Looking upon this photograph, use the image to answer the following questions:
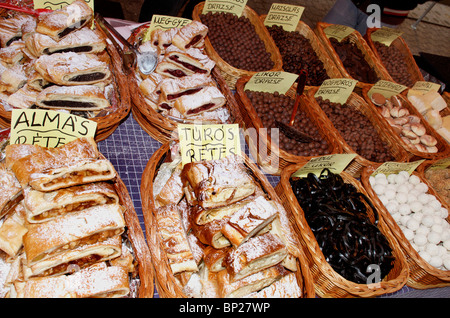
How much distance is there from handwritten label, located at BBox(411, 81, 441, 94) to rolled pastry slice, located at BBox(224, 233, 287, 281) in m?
3.26

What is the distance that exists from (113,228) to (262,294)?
921 mm

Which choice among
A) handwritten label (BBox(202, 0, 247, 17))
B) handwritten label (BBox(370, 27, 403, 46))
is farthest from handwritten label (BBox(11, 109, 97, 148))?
handwritten label (BBox(370, 27, 403, 46))

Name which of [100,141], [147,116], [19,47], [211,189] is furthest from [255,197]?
[19,47]

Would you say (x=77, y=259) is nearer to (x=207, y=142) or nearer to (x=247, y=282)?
(x=247, y=282)

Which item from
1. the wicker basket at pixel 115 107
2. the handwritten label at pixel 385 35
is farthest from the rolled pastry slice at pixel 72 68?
the handwritten label at pixel 385 35

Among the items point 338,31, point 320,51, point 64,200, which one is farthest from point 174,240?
point 338,31

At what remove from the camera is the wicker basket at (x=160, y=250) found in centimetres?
174

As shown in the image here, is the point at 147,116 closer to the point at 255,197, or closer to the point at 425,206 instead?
the point at 255,197

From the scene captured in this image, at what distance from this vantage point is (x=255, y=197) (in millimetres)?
2215

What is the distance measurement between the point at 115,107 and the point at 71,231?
1152mm

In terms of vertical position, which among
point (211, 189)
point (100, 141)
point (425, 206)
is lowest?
point (100, 141)

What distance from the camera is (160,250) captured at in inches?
72.2

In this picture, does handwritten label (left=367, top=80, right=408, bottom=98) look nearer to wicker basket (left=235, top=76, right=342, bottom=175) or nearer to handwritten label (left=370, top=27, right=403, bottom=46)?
wicker basket (left=235, top=76, right=342, bottom=175)
